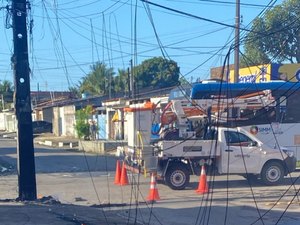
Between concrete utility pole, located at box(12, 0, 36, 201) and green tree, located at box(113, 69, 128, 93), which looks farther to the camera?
green tree, located at box(113, 69, 128, 93)

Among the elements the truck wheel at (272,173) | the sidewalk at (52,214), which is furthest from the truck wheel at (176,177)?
the sidewalk at (52,214)

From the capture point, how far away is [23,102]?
15.9 meters

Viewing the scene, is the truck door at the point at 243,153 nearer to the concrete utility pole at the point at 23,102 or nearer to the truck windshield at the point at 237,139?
the truck windshield at the point at 237,139

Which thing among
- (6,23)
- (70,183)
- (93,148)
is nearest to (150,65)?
(93,148)

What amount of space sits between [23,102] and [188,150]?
5.56 meters

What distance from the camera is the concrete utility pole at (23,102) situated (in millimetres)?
15664

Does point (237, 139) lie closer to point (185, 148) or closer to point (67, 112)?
point (185, 148)

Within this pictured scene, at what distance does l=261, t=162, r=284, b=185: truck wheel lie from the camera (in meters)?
20.1

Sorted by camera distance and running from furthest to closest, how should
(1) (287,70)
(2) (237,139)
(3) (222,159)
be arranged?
(1) (287,70)
(2) (237,139)
(3) (222,159)

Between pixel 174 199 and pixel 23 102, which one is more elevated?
pixel 23 102

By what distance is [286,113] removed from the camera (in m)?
25.8

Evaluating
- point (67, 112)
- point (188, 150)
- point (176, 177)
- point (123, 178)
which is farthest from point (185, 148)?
point (67, 112)

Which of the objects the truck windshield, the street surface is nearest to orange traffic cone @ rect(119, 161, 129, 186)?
the street surface

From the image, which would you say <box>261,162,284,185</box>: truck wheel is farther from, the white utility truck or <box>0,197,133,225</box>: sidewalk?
<box>0,197,133,225</box>: sidewalk
